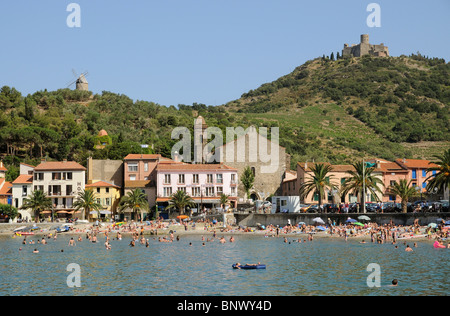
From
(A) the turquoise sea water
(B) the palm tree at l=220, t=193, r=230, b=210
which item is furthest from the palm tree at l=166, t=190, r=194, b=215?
(A) the turquoise sea water

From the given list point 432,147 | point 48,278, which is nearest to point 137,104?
point 432,147

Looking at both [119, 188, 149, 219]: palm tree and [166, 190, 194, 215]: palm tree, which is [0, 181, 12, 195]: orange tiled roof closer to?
[119, 188, 149, 219]: palm tree

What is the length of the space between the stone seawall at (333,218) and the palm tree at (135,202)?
12825 mm

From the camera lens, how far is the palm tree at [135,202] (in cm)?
7481

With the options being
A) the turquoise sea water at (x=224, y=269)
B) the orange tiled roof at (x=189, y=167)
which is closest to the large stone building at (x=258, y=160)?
the orange tiled roof at (x=189, y=167)

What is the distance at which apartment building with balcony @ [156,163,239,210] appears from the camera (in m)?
79.4

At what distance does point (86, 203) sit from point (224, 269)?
38.6m

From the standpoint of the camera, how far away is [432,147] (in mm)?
130875

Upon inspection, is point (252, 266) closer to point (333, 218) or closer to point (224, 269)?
point (224, 269)

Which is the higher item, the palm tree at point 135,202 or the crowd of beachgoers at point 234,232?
the palm tree at point 135,202

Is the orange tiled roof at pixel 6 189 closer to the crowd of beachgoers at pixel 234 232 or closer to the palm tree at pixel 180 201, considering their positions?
the crowd of beachgoers at pixel 234 232

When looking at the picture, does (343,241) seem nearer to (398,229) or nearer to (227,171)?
(398,229)

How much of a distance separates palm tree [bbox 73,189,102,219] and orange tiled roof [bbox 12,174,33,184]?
8.40 meters

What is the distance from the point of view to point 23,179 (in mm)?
79750
